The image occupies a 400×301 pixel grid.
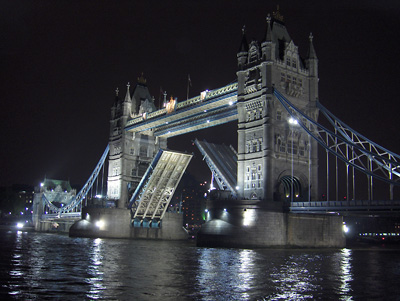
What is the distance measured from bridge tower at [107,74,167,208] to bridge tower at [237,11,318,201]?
2360cm

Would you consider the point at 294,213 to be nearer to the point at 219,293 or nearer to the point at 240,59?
the point at 240,59

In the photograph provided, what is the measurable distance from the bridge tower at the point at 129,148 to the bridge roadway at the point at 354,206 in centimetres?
3289

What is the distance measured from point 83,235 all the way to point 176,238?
42.0 feet

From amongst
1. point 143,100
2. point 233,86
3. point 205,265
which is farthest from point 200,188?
point 205,265

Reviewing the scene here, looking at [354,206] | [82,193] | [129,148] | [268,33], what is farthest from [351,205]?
[82,193]

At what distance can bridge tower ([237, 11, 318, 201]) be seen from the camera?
45844mm

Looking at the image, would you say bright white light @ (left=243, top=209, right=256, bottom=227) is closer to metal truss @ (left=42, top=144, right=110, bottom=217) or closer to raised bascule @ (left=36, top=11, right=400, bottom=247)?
raised bascule @ (left=36, top=11, right=400, bottom=247)

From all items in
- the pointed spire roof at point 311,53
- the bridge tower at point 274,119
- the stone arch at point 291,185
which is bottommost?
the stone arch at point 291,185

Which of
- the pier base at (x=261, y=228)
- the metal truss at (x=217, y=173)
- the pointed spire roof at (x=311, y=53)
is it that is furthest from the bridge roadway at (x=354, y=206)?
the pointed spire roof at (x=311, y=53)

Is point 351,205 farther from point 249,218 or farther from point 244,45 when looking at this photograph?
point 244,45

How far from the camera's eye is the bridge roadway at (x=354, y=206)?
36.0m

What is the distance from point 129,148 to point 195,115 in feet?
55.5

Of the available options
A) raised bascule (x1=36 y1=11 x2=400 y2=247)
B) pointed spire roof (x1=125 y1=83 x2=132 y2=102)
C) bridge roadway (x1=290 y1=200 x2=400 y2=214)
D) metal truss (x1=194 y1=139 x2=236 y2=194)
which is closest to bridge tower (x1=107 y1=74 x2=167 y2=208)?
pointed spire roof (x1=125 y1=83 x2=132 y2=102)

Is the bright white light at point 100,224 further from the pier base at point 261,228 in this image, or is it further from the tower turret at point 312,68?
the tower turret at point 312,68
